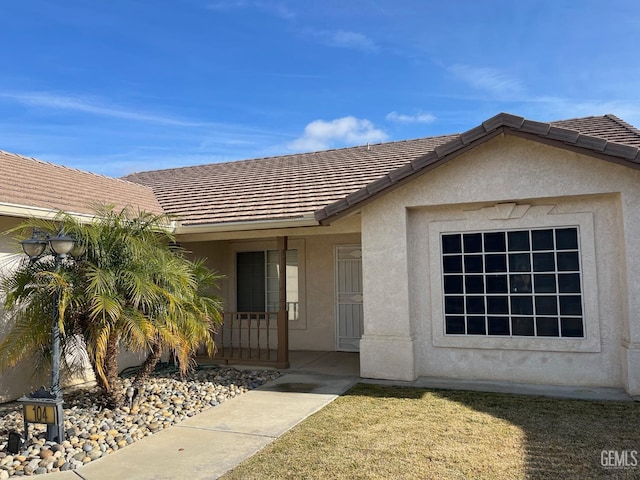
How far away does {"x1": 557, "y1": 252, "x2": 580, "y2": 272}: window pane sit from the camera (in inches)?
293

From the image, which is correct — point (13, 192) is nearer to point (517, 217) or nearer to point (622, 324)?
point (517, 217)

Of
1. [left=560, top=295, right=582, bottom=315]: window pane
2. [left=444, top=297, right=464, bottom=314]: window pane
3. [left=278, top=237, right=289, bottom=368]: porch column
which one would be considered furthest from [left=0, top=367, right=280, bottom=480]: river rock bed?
[left=560, top=295, right=582, bottom=315]: window pane

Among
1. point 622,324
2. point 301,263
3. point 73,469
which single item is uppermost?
point 301,263

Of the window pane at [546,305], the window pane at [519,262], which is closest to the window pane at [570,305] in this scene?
the window pane at [546,305]

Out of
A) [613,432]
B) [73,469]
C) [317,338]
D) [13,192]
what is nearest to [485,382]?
[613,432]

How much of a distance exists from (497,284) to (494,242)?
2.42 feet

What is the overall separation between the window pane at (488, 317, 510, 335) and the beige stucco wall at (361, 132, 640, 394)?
15 centimetres

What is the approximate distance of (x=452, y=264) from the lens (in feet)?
27.1

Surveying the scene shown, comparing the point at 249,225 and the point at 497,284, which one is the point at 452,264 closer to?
the point at 497,284

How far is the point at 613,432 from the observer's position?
17.2 ft

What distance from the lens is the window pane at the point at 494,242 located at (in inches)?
311

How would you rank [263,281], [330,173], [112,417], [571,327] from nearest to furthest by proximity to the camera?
[112,417] < [571,327] < [330,173] < [263,281]

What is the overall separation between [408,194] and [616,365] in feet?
14.1

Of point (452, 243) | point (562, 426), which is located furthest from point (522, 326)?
point (562, 426)
